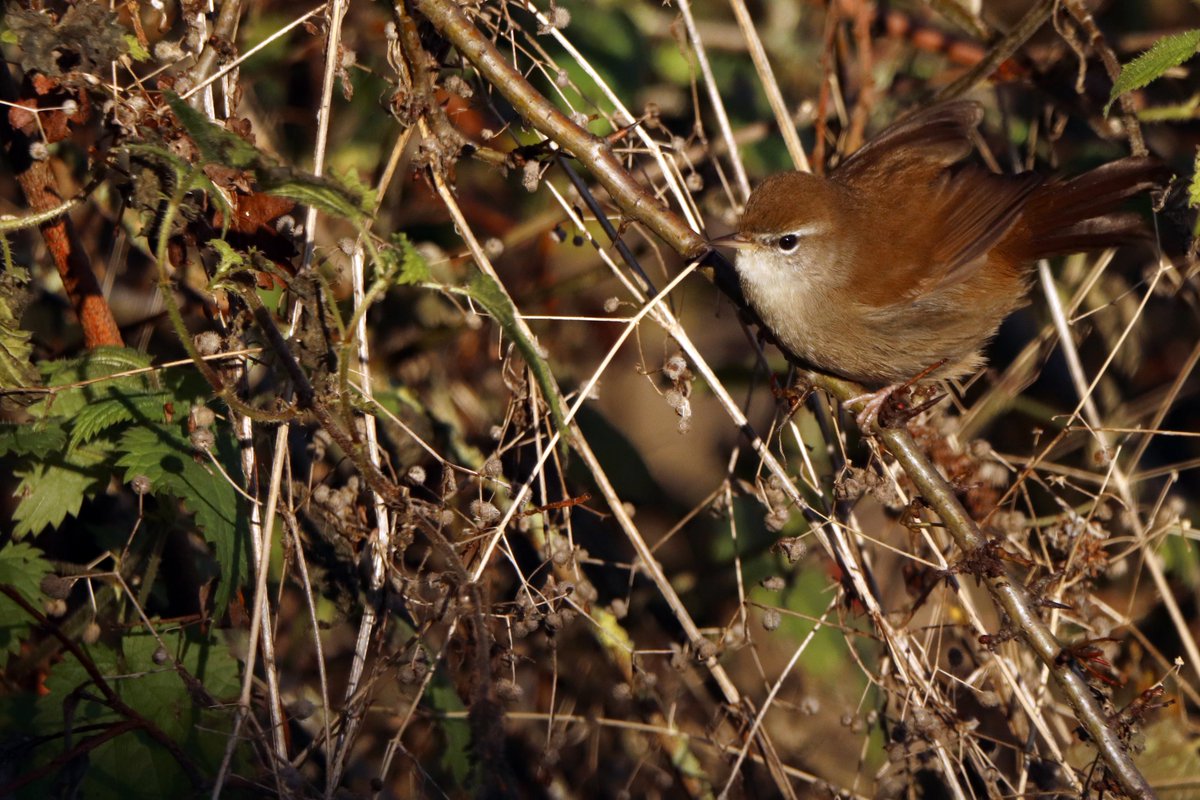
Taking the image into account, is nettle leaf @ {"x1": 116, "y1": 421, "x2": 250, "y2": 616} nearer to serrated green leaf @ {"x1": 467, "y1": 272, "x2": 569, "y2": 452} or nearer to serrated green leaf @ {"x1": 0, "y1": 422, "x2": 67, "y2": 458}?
serrated green leaf @ {"x1": 0, "y1": 422, "x2": 67, "y2": 458}

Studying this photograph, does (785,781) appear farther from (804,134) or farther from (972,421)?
(804,134)

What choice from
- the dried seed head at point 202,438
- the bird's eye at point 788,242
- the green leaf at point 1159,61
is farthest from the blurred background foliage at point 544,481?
the green leaf at point 1159,61

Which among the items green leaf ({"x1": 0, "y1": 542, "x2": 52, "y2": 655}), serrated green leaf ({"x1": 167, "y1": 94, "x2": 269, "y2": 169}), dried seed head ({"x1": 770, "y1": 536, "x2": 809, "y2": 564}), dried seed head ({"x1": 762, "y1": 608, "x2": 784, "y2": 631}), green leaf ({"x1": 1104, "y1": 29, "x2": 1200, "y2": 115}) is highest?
green leaf ({"x1": 1104, "y1": 29, "x2": 1200, "y2": 115})

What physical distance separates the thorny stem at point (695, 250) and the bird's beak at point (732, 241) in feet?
0.53

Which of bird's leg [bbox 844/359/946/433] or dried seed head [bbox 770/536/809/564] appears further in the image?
bird's leg [bbox 844/359/946/433]

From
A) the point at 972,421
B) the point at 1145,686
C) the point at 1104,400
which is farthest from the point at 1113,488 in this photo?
the point at 1104,400

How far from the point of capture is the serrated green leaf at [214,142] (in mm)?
1692

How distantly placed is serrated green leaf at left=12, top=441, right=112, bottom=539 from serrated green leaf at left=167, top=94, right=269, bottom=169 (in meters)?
0.99

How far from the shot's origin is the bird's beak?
104 inches

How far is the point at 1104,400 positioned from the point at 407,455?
2859mm

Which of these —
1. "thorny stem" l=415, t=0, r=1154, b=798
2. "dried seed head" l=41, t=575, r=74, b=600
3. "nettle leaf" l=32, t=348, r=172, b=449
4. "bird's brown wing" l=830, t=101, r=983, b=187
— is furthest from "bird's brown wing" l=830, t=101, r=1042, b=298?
"dried seed head" l=41, t=575, r=74, b=600

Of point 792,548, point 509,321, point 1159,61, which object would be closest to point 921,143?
point 1159,61

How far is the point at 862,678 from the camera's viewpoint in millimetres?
3822

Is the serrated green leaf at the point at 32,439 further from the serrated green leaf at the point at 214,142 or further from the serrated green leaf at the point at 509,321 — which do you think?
the serrated green leaf at the point at 509,321
